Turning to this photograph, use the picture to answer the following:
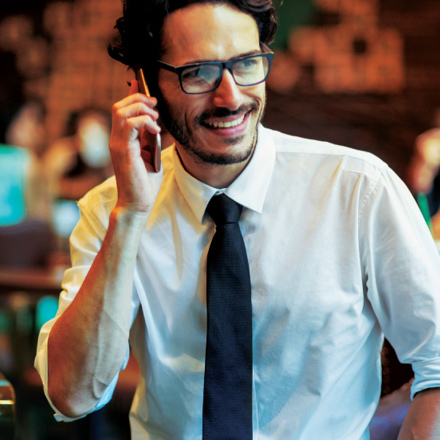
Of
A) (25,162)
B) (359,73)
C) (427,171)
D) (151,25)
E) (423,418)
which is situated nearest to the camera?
(423,418)

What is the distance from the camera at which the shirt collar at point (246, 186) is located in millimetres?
1336

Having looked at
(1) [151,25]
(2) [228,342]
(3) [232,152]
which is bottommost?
(2) [228,342]

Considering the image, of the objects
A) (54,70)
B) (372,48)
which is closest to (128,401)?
(372,48)

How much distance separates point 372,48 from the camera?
4809 millimetres

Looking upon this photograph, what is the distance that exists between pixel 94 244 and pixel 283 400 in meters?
0.56

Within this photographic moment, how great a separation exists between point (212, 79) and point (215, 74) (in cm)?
1

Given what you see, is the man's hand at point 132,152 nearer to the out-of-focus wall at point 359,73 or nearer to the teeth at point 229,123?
the teeth at point 229,123

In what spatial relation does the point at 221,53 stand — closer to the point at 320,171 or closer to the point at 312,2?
the point at 320,171

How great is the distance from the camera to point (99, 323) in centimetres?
124

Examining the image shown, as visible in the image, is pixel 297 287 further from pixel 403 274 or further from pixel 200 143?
pixel 200 143

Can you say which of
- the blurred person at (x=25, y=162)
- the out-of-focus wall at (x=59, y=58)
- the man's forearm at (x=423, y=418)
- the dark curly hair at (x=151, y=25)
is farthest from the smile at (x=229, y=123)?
the blurred person at (x=25, y=162)

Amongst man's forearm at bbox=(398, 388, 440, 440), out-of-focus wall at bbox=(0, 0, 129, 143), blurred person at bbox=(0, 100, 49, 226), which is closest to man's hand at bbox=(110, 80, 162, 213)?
man's forearm at bbox=(398, 388, 440, 440)

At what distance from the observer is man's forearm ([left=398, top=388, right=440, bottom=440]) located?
1171 millimetres

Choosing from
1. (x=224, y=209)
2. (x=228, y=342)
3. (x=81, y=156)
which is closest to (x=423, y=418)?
(x=228, y=342)
